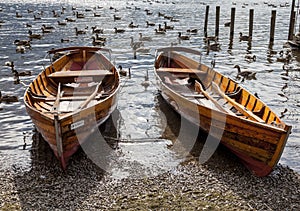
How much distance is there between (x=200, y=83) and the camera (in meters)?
14.8

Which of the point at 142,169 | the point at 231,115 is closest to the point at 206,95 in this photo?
the point at 231,115

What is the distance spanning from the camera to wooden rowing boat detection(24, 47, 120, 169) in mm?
9312

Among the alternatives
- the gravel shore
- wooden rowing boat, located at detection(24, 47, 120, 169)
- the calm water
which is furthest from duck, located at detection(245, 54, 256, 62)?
the gravel shore

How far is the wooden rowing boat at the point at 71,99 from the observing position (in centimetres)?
931

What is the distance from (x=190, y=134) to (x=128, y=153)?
233cm

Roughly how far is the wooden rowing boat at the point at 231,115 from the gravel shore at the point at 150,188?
0.57 m

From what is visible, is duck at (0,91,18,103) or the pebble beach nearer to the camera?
the pebble beach

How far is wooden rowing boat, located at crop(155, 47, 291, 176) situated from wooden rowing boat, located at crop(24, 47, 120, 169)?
92.7 inches

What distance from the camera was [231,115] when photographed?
9.64 m

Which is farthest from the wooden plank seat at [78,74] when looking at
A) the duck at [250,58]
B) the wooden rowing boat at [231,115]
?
the duck at [250,58]

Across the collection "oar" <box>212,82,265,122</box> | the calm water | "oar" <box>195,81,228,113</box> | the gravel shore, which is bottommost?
the gravel shore

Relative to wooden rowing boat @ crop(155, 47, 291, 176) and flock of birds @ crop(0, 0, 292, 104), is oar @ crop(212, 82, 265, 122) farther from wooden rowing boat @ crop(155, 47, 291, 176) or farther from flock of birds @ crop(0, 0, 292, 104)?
flock of birds @ crop(0, 0, 292, 104)

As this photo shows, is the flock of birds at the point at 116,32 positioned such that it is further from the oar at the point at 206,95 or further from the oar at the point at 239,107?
the oar at the point at 239,107

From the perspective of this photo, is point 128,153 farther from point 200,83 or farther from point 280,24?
point 280,24
